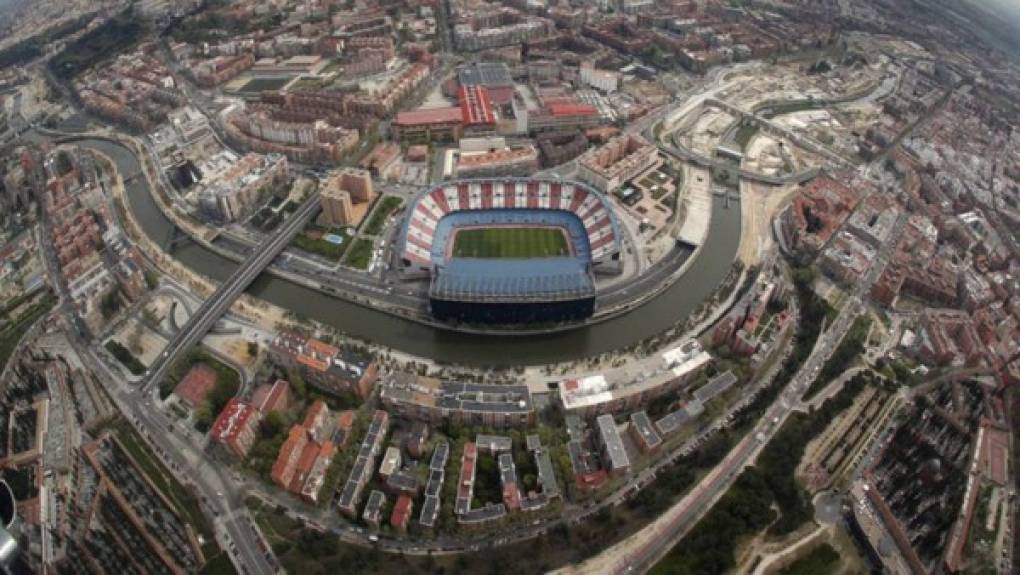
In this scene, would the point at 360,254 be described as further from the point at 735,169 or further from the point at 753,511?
the point at 735,169

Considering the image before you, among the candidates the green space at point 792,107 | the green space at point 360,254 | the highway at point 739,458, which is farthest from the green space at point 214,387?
the green space at point 792,107

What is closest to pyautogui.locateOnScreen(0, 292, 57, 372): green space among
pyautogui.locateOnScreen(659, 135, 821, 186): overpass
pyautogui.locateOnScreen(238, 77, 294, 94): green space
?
pyautogui.locateOnScreen(238, 77, 294, 94): green space

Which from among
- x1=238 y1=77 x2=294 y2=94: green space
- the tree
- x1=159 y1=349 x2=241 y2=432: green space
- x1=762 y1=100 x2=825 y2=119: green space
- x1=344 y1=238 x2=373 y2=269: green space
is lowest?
x1=159 y1=349 x2=241 y2=432: green space

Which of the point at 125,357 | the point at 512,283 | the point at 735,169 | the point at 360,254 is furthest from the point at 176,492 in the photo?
the point at 735,169

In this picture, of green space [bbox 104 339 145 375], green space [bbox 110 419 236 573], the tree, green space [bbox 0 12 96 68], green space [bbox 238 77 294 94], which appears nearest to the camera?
green space [bbox 110 419 236 573]

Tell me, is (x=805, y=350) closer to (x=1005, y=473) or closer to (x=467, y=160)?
(x=1005, y=473)

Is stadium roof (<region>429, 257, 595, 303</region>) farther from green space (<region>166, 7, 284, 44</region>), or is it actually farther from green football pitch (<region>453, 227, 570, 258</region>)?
green space (<region>166, 7, 284, 44</region>)

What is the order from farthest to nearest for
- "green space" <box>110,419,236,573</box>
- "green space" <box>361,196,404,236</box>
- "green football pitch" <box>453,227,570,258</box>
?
"green space" <box>361,196,404,236</box>
"green football pitch" <box>453,227,570,258</box>
"green space" <box>110,419,236,573</box>
